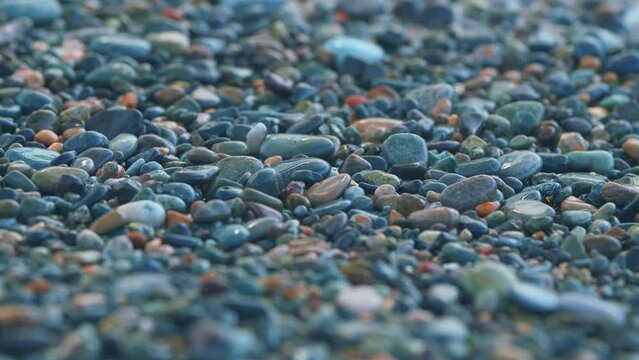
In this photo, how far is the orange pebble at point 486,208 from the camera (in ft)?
11.8

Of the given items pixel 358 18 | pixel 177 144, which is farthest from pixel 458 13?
pixel 177 144

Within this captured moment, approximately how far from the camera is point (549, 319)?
8.96 ft

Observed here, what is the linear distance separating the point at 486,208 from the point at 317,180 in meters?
0.62

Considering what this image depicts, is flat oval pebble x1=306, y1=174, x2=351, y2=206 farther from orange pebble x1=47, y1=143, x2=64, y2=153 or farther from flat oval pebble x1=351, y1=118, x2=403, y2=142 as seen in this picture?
orange pebble x1=47, y1=143, x2=64, y2=153

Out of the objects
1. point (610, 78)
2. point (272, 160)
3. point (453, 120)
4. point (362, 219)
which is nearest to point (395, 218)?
point (362, 219)

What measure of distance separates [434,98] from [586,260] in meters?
1.58

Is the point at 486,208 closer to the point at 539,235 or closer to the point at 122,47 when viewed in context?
the point at 539,235

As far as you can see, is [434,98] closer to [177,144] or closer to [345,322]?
[177,144]

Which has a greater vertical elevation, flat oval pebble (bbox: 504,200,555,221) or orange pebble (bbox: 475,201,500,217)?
flat oval pebble (bbox: 504,200,555,221)

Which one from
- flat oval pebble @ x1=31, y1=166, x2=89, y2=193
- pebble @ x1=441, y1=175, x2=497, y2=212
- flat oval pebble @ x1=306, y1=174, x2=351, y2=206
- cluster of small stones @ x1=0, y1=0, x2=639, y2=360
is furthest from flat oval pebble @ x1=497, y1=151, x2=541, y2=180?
flat oval pebble @ x1=31, y1=166, x2=89, y2=193

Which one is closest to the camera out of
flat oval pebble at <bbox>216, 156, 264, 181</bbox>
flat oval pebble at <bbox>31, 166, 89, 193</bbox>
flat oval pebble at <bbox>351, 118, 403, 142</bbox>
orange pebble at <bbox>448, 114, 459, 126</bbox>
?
flat oval pebble at <bbox>31, 166, 89, 193</bbox>

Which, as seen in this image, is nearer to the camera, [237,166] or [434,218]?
[434,218]

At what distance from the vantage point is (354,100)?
15.2 feet

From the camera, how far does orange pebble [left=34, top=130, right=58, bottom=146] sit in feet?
13.3
